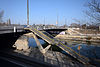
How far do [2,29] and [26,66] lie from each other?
7.44 metres

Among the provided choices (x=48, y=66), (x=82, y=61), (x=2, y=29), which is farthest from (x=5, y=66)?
(x=82, y=61)

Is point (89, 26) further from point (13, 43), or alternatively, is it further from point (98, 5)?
point (13, 43)

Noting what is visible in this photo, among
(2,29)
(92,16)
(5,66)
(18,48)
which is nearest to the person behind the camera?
(92,16)

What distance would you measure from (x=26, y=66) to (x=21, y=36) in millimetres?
11057

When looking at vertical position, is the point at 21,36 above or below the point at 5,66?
above

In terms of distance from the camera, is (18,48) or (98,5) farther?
(18,48)

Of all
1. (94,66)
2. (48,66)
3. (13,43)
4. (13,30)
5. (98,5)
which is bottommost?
(94,66)

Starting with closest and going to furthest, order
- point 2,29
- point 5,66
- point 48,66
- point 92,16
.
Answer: point 92,16, point 5,66, point 48,66, point 2,29

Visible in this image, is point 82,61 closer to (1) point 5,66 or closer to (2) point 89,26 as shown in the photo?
(2) point 89,26

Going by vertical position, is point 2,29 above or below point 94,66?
above

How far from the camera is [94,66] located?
1396 centimetres

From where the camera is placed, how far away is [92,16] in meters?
6.75

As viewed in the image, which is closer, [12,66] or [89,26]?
[89,26]

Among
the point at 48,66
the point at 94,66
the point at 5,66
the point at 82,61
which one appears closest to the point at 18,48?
the point at 5,66
